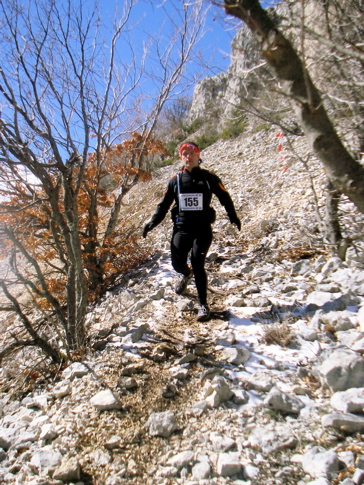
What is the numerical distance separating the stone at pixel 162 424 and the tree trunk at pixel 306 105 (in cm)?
160

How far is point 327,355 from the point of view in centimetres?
209

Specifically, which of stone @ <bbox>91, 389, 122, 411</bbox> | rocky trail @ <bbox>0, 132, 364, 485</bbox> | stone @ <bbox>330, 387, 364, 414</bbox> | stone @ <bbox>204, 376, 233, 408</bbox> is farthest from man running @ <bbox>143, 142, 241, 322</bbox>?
stone @ <bbox>330, 387, 364, 414</bbox>

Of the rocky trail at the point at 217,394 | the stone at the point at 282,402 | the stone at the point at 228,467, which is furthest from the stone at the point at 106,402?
the stone at the point at 282,402

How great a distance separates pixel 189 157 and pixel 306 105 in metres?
1.89

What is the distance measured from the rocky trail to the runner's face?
4.19ft

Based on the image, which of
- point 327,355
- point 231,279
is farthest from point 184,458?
point 231,279

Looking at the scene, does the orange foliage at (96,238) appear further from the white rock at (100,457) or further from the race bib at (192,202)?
the white rock at (100,457)

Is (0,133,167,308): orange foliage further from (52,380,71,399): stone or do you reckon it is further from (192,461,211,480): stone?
(192,461,211,480): stone

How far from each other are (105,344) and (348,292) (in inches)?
88.2

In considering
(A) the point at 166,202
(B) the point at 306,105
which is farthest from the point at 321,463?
(A) the point at 166,202

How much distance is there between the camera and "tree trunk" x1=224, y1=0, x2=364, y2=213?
1530 millimetres

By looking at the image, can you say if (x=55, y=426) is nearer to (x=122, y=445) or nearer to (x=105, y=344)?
(x=122, y=445)

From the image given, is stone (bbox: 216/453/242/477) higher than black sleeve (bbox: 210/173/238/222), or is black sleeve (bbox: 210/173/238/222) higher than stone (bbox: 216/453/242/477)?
black sleeve (bbox: 210/173/238/222)

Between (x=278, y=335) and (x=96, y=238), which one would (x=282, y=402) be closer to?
(x=278, y=335)
